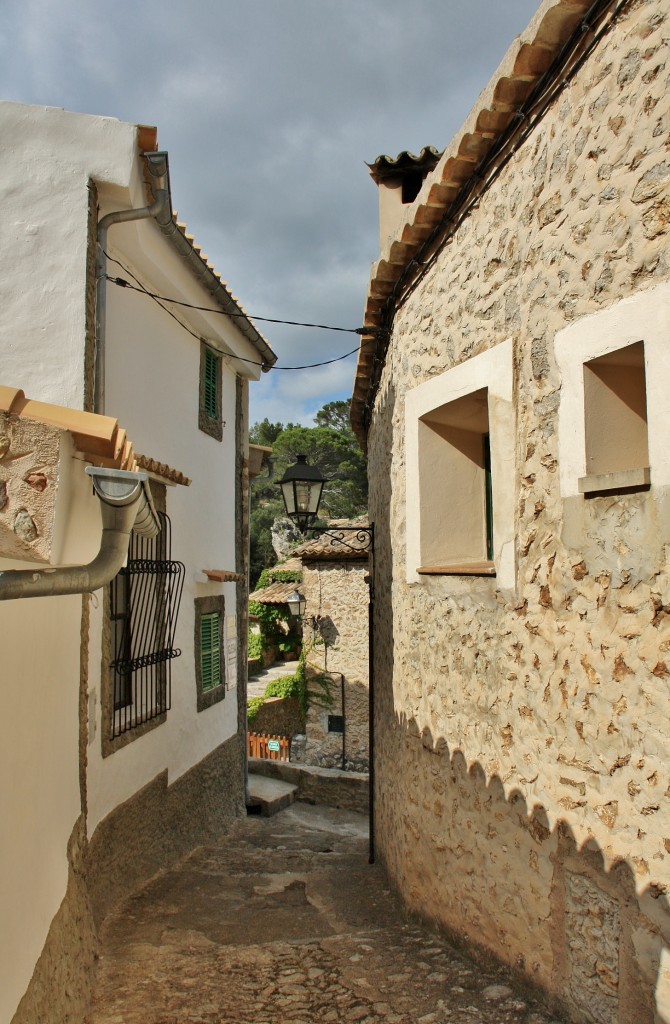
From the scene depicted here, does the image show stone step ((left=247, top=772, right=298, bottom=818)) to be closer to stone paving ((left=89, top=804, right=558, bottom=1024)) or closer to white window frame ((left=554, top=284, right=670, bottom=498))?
stone paving ((left=89, top=804, right=558, bottom=1024))

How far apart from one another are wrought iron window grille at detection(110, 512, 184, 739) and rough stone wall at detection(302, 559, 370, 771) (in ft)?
28.3

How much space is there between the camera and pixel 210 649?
8.76 metres

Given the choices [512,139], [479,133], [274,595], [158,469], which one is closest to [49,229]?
[158,469]

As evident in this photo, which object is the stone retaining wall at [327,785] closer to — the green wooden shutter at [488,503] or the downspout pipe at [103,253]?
the green wooden shutter at [488,503]

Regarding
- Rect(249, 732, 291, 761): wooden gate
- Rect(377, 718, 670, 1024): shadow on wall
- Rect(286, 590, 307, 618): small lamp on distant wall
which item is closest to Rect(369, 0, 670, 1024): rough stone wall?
Rect(377, 718, 670, 1024): shadow on wall

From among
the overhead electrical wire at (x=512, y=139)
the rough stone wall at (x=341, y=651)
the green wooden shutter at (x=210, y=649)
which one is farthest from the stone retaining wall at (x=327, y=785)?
the overhead electrical wire at (x=512, y=139)

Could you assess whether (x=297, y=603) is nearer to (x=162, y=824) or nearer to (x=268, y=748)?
(x=268, y=748)

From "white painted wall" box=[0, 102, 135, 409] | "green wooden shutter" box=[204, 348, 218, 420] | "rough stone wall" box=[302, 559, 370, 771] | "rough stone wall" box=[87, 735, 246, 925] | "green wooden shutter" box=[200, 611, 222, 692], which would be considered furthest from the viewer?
"rough stone wall" box=[302, 559, 370, 771]

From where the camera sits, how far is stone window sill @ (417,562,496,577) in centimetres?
394

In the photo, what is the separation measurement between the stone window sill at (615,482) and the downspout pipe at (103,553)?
5.93 feet

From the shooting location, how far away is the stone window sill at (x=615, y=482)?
270 cm

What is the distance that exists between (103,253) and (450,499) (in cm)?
326

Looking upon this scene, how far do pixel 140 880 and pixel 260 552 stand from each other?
123 feet

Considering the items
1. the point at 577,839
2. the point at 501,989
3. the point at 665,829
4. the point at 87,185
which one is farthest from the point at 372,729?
the point at 87,185
